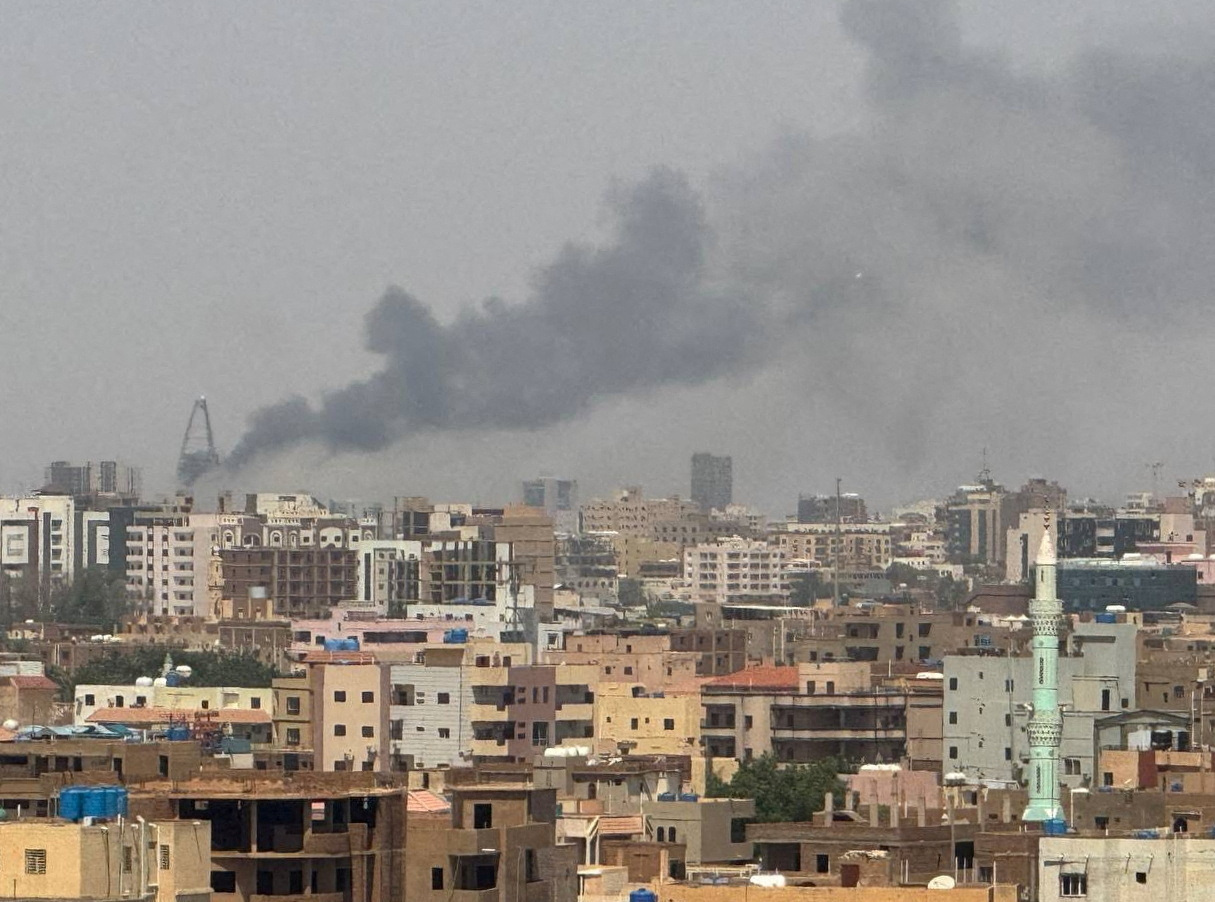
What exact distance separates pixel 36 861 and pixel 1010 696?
1682 inches

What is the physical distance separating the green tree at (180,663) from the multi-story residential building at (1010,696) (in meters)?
19.5

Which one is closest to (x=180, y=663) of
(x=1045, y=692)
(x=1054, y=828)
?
(x=1045, y=692)

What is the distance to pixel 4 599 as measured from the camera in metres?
161

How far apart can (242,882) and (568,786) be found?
17720 mm

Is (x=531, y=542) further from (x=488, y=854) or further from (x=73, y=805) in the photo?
(x=73, y=805)

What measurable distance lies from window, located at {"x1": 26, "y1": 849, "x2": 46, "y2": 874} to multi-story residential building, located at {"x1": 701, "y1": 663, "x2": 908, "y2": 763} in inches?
1691

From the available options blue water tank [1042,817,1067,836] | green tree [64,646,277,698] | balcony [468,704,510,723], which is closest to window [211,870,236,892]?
blue water tank [1042,817,1067,836]

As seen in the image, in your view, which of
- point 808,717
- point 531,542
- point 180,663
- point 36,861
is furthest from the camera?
point 531,542

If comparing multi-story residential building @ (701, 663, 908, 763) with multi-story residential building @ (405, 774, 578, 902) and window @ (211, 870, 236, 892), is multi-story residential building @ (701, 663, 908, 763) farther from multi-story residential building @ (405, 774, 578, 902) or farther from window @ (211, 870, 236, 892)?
window @ (211, 870, 236, 892)

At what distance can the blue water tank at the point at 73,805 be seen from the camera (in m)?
27.9

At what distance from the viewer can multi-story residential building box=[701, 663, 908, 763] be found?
71250mm

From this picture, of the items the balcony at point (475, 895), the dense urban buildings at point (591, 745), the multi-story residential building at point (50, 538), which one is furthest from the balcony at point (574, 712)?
the multi-story residential building at point (50, 538)

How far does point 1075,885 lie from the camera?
116ft

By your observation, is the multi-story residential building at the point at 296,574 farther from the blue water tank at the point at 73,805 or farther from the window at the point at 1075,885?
the blue water tank at the point at 73,805
